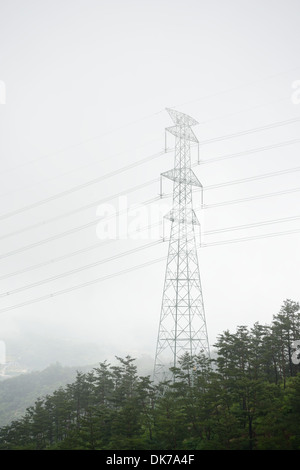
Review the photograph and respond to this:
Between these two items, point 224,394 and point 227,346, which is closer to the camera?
point 224,394

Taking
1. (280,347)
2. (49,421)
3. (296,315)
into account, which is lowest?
(49,421)

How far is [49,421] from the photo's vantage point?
4012 centimetres

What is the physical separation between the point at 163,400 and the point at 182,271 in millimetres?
14991

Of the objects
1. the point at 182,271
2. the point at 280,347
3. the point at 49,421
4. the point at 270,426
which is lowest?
the point at 49,421

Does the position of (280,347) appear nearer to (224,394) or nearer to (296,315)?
(296,315)

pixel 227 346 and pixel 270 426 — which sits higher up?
pixel 227 346
